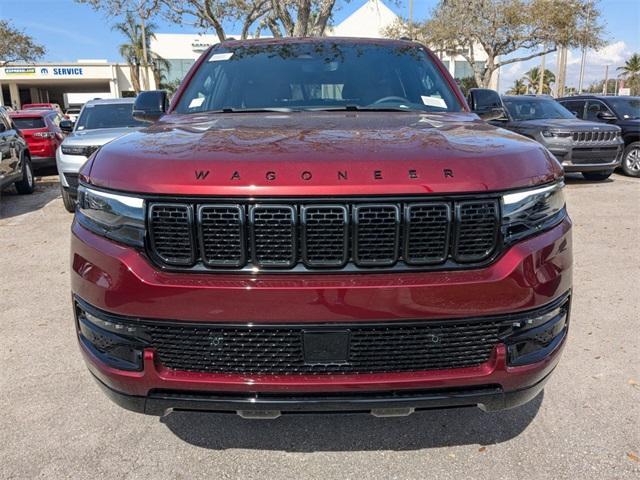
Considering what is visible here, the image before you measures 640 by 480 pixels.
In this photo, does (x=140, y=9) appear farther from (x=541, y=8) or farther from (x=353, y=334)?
(x=353, y=334)

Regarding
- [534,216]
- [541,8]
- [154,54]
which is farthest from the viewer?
[154,54]

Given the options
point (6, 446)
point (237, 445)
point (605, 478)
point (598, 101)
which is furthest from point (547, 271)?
point (598, 101)

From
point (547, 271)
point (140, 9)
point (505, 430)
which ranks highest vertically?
point (140, 9)

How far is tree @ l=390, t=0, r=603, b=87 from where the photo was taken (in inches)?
949

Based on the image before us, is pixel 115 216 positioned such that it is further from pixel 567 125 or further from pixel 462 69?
pixel 462 69

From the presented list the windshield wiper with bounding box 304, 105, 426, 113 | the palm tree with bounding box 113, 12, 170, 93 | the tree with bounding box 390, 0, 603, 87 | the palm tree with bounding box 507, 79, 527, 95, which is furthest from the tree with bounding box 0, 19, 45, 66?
the palm tree with bounding box 507, 79, 527, 95

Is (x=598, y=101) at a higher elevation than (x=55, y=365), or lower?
higher

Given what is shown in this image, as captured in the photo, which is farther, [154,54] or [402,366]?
[154,54]

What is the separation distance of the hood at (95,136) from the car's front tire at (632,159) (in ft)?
36.0

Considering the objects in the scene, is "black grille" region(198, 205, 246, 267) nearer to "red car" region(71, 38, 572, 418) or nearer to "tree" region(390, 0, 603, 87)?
"red car" region(71, 38, 572, 418)

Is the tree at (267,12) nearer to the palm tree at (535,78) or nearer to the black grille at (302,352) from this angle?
the black grille at (302,352)

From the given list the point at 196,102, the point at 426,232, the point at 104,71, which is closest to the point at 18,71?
the point at 104,71

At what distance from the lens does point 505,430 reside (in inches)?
104

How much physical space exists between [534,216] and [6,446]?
2.64m
